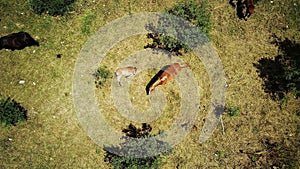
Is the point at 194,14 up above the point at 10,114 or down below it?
above

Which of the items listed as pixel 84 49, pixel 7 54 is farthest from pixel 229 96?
pixel 7 54

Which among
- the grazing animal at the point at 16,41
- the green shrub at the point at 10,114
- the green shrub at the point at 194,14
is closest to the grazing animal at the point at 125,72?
the green shrub at the point at 194,14

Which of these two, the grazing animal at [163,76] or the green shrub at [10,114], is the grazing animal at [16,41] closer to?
the green shrub at [10,114]

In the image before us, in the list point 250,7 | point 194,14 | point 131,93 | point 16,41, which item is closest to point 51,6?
point 16,41

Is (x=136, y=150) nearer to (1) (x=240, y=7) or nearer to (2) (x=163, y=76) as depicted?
(2) (x=163, y=76)

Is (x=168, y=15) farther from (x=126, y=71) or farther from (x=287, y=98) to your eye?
(x=287, y=98)

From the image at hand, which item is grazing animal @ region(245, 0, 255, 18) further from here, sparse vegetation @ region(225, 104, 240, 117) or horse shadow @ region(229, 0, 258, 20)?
sparse vegetation @ region(225, 104, 240, 117)
